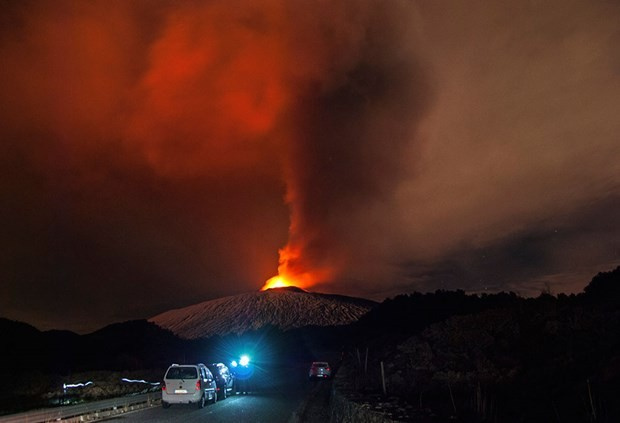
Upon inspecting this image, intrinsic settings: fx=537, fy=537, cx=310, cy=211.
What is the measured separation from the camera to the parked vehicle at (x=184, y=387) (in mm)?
21781

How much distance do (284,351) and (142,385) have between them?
102m

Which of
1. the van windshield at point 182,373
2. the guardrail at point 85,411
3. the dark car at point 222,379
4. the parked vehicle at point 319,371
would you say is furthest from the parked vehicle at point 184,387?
the parked vehicle at point 319,371

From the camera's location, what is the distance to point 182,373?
891 inches

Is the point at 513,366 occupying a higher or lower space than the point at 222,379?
lower

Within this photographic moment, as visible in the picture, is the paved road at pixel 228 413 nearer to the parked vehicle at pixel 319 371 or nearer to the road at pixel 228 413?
the road at pixel 228 413

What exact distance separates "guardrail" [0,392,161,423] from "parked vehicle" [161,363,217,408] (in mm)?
1591

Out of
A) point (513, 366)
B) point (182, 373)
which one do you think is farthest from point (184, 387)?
point (513, 366)

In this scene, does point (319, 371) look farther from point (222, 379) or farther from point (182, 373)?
point (182, 373)

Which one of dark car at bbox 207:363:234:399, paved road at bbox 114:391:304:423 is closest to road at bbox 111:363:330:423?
paved road at bbox 114:391:304:423

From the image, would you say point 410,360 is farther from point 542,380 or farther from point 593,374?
point 593,374

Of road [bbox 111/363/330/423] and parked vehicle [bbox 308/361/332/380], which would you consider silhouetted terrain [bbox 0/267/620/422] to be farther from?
parked vehicle [bbox 308/361/332/380]

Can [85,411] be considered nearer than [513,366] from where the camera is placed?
Yes

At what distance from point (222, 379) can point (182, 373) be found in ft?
14.9

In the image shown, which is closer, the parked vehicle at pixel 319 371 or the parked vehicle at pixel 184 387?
the parked vehicle at pixel 184 387
